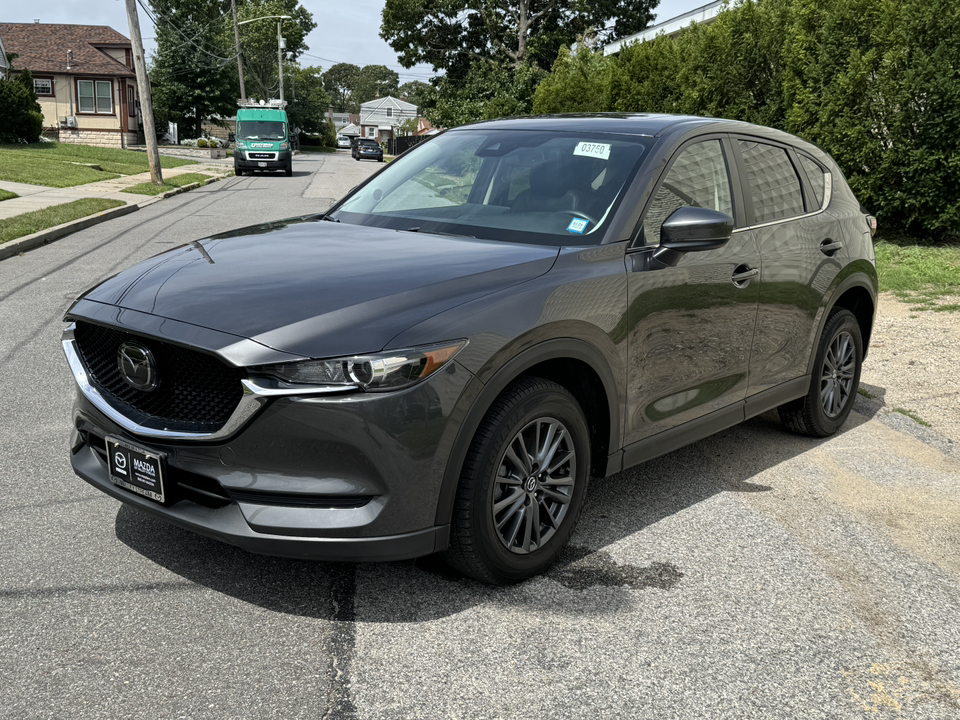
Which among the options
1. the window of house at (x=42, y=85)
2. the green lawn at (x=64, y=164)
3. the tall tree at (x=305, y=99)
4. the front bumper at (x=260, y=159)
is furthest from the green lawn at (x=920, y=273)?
the tall tree at (x=305, y=99)

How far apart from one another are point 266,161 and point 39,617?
33.0 m

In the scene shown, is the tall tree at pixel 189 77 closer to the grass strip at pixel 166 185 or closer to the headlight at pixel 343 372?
the grass strip at pixel 166 185

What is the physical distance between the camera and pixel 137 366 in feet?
10.8

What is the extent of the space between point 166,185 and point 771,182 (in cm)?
2201

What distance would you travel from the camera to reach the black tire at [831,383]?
5359mm

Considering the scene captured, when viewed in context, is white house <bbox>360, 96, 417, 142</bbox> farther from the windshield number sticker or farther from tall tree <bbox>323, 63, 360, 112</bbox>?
the windshield number sticker

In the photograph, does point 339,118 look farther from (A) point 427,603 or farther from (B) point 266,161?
(A) point 427,603

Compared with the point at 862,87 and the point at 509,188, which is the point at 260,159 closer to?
the point at 862,87

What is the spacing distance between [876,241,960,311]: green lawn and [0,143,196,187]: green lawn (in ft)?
59.9

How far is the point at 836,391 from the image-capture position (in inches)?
221

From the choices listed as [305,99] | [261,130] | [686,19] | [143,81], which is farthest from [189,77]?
[686,19]

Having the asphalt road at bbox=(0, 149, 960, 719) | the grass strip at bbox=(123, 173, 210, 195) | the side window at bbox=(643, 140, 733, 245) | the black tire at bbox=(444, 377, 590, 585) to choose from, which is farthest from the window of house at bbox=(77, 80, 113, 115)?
the black tire at bbox=(444, 377, 590, 585)

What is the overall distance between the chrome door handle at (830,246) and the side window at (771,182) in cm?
Answer: 24

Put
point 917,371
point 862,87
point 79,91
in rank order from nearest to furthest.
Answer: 1. point 917,371
2. point 862,87
3. point 79,91
